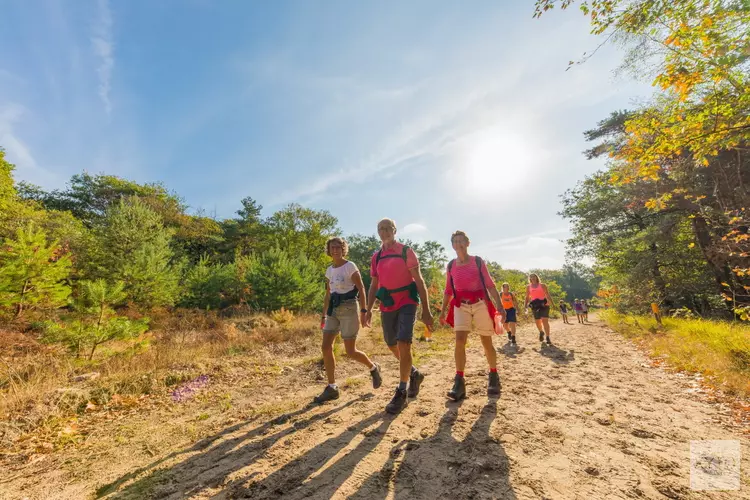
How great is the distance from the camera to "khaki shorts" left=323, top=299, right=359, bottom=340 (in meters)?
3.73

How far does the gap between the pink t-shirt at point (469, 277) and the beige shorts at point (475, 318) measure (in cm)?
21

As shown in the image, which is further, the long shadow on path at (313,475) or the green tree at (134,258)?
the green tree at (134,258)

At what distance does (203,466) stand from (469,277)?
3.29 metres

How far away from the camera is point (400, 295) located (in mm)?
3492

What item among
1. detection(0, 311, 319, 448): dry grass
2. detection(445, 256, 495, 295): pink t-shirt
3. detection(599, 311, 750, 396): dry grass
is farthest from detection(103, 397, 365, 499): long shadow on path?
detection(599, 311, 750, 396): dry grass

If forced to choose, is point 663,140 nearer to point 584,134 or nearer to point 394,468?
point 394,468

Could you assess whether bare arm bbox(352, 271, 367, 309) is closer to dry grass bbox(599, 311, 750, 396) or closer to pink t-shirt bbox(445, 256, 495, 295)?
pink t-shirt bbox(445, 256, 495, 295)

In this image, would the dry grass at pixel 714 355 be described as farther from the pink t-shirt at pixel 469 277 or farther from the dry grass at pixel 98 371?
the dry grass at pixel 98 371

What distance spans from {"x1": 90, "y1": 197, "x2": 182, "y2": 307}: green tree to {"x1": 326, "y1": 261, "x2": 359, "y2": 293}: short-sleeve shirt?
14.8 m

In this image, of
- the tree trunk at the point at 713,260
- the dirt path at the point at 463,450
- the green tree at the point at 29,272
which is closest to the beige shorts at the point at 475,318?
the dirt path at the point at 463,450

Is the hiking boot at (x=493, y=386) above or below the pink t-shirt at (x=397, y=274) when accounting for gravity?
below

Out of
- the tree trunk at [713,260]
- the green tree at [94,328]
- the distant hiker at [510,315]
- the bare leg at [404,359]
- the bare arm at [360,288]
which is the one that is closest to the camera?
the bare leg at [404,359]

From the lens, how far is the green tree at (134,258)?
46.7 ft

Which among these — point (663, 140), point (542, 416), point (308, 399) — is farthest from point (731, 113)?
point (308, 399)
